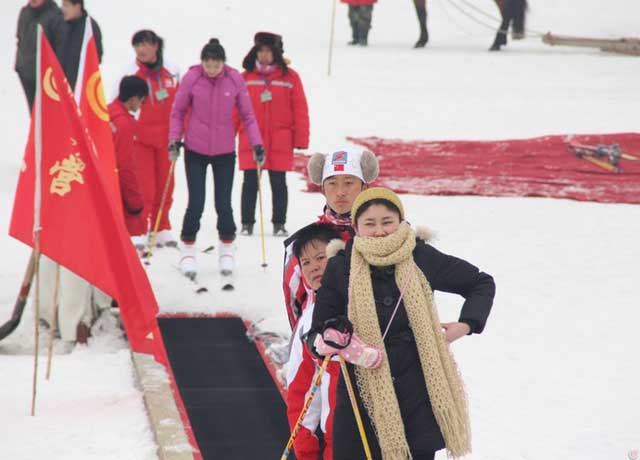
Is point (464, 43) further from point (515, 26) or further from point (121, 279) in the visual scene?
point (121, 279)

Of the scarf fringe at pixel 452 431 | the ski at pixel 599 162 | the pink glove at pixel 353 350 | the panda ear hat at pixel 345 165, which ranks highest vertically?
the panda ear hat at pixel 345 165

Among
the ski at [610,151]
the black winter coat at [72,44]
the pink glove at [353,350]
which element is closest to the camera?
the pink glove at [353,350]

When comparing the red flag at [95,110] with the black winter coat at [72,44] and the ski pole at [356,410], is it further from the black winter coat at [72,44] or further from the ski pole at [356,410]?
the ski pole at [356,410]

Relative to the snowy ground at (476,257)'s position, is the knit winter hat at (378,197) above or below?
above

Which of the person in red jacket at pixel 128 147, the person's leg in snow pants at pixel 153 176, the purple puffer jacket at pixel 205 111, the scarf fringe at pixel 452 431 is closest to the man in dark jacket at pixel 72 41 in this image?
the person's leg in snow pants at pixel 153 176

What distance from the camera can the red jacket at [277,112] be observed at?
11.0 metres

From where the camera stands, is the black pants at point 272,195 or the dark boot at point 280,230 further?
the dark boot at point 280,230

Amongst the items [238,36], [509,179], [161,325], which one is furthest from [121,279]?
[238,36]

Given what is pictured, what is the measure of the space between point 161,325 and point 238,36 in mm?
14686

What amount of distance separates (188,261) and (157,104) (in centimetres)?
150

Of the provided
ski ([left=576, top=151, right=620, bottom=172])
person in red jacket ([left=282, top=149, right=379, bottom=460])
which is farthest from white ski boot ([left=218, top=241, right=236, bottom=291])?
ski ([left=576, top=151, right=620, bottom=172])

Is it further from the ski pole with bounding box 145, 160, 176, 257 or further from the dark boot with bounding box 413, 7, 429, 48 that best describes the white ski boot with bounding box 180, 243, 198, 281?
the dark boot with bounding box 413, 7, 429, 48

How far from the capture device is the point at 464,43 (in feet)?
81.0

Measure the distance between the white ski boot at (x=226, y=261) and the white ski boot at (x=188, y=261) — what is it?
200 mm
